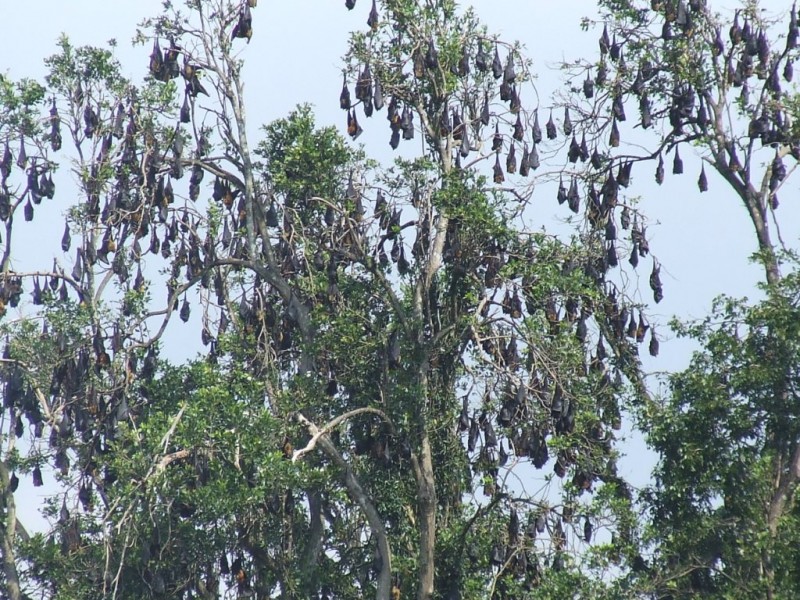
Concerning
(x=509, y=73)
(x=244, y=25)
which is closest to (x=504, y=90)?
(x=509, y=73)

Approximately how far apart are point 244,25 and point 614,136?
6.37m

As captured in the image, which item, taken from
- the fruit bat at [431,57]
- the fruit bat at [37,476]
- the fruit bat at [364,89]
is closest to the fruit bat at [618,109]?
the fruit bat at [431,57]

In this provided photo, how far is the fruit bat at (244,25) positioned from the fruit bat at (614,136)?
6084mm

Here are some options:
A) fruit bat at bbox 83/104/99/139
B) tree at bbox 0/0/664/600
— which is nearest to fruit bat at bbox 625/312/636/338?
tree at bbox 0/0/664/600

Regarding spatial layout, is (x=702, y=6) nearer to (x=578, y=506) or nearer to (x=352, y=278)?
(x=352, y=278)

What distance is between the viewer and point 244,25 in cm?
2552

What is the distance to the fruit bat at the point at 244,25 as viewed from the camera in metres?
25.5

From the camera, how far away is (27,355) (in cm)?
2905

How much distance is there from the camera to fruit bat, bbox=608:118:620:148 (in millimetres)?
27656

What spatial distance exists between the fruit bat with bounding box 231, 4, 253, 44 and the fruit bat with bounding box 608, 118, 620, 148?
608 cm

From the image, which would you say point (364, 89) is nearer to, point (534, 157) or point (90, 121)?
point (534, 157)

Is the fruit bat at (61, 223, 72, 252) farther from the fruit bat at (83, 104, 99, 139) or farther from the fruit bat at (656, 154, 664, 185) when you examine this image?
the fruit bat at (656, 154, 664, 185)

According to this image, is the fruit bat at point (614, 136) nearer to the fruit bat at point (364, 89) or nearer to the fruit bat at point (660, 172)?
the fruit bat at point (660, 172)

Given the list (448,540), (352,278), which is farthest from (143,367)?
(448,540)
